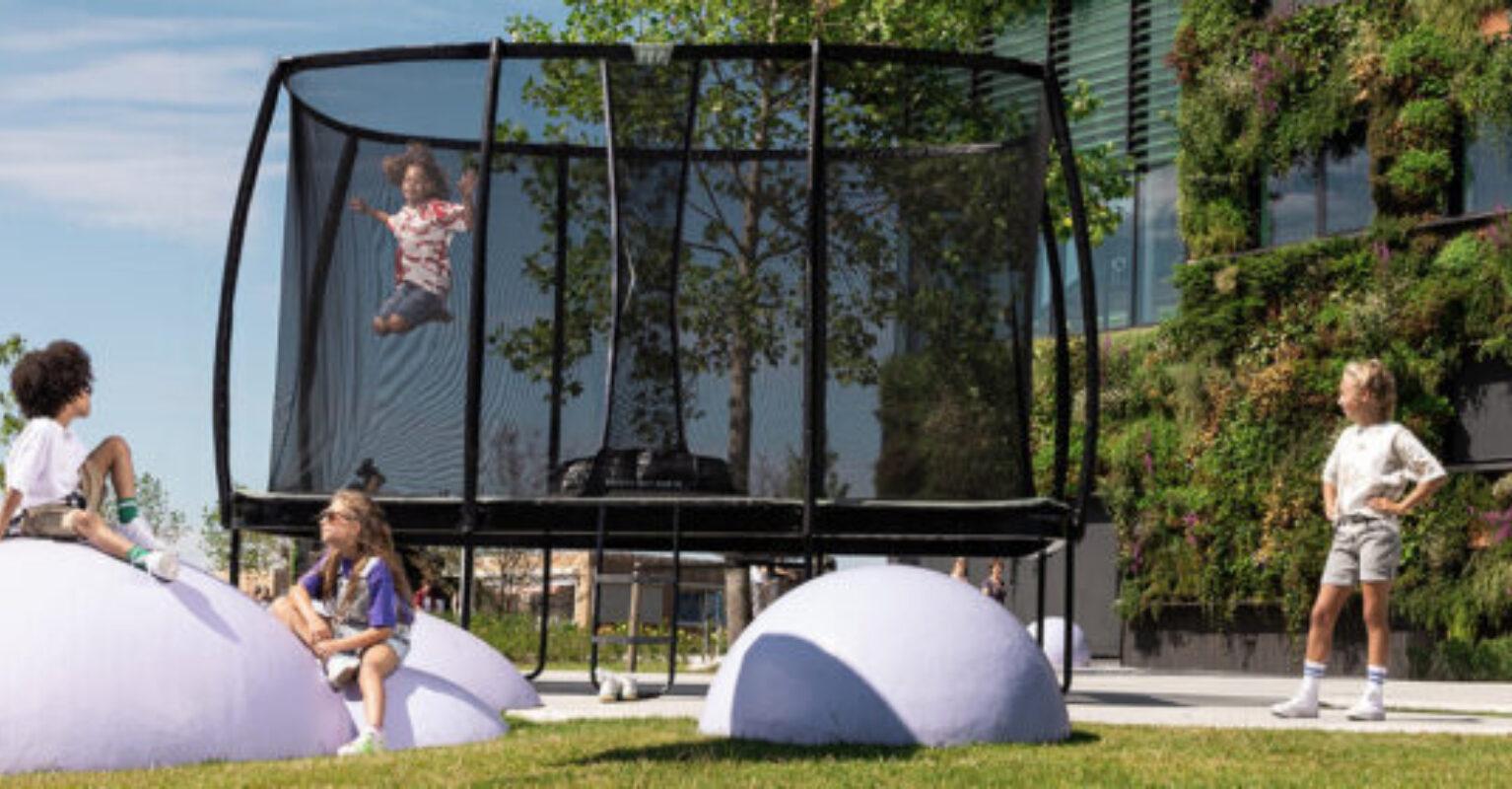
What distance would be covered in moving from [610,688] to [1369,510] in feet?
13.4

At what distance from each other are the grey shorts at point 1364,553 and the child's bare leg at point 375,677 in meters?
4.34

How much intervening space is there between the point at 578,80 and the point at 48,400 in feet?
15.5

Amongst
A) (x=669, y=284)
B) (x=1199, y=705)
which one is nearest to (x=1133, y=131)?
(x=1199, y=705)

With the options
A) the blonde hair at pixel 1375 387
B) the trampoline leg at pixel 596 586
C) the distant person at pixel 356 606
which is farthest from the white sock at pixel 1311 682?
the distant person at pixel 356 606

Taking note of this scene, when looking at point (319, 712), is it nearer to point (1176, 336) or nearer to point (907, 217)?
point (907, 217)

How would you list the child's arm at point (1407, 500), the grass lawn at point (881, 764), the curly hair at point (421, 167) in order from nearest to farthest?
the grass lawn at point (881, 764), the child's arm at point (1407, 500), the curly hair at point (421, 167)

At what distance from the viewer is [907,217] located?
1160cm

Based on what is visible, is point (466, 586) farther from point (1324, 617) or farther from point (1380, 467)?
point (1380, 467)

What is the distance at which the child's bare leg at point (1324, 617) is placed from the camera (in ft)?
31.1

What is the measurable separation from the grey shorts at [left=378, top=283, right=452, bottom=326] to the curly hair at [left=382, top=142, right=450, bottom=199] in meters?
0.56

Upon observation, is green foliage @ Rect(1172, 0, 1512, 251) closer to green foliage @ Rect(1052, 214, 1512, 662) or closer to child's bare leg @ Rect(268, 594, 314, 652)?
green foliage @ Rect(1052, 214, 1512, 662)

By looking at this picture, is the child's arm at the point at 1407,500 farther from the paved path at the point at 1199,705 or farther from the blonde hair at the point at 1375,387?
the paved path at the point at 1199,705

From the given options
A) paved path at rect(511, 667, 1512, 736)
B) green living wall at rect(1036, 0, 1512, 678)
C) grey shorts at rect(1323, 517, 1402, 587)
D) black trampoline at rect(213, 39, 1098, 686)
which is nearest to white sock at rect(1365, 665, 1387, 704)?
paved path at rect(511, 667, 1512, 736)

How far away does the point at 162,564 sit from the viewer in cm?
736
